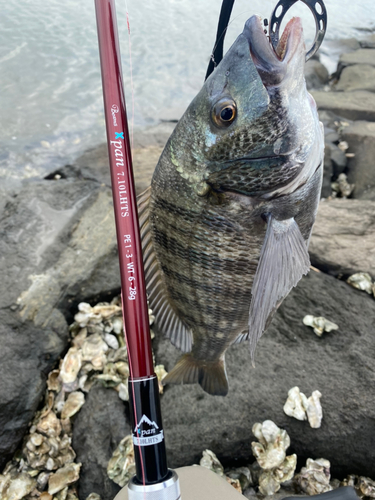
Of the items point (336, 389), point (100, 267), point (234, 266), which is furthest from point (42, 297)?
point (336, 389)

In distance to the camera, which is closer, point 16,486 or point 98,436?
point 16,486

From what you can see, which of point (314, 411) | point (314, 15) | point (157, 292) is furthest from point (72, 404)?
point (314, 15)

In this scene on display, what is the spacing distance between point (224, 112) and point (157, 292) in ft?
2.51

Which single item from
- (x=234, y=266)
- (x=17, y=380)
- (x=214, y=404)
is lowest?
(x=214, y=404)

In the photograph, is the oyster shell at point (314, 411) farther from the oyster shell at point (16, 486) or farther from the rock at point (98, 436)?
the oyster shell at point (16, 486)

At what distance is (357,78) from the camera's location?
26.5 ft

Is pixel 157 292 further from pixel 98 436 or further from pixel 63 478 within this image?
pixel 63 478

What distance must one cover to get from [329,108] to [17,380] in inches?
252

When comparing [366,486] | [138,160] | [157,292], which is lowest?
[366,486]

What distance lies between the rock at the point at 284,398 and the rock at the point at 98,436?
33cm

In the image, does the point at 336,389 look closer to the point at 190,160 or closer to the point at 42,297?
the point at 190,160

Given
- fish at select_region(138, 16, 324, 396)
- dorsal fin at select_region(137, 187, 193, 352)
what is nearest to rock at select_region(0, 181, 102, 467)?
dorsal fin at select_region(137, 187, 193, 352)

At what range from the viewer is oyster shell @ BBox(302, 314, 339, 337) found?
2.51 meters

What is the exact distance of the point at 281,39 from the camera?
988mm
